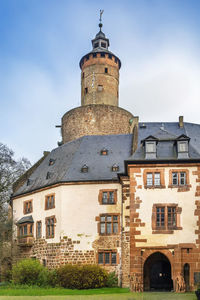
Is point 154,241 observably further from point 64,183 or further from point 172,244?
point 64,183

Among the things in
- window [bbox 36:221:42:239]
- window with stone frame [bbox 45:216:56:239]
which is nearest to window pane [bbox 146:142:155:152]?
window with stone frame [bbox 45:216:56:239]

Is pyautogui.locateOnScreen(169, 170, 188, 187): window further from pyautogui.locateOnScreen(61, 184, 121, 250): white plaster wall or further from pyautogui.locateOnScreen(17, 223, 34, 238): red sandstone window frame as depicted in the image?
pyautogui.locateOnScreen(17, 223, 34, 238): red sandstone window frame

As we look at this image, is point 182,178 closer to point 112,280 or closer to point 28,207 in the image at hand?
point 112,280

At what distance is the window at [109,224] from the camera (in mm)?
36062

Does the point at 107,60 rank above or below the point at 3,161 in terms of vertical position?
above

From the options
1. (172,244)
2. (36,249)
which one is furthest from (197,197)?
(36,249)

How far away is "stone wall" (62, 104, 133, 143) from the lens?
1984 inches

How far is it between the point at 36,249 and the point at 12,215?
21.4 ft

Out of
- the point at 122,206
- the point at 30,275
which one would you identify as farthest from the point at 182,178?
the point at 30,275

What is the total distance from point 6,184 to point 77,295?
2340cm

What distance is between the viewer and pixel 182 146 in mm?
32938

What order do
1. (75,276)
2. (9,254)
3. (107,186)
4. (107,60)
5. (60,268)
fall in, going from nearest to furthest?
(75,276) < (60,268) < (107,186) < (9,254) < (107,60)

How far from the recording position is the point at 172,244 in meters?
30.7

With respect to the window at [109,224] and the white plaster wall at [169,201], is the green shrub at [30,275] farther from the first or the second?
the white plaster wall at [169,201]
